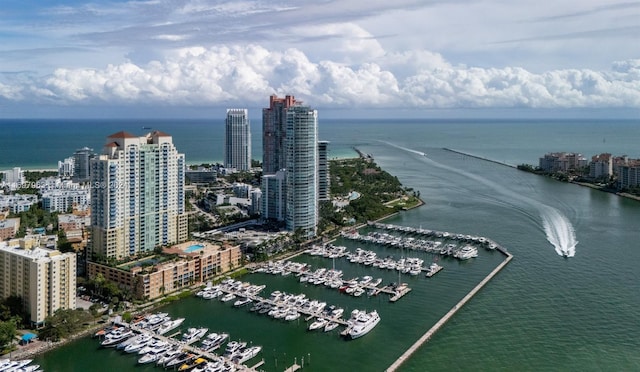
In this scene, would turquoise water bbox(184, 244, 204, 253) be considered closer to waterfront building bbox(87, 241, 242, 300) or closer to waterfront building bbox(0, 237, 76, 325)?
waterfront building bbox(87, 241, 242, 300)

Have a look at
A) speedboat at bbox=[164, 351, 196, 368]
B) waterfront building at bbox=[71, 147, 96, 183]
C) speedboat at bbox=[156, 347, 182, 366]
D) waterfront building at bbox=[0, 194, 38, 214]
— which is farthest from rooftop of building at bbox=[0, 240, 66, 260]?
waterfront building at bbox=[71, 147, 96, 183]

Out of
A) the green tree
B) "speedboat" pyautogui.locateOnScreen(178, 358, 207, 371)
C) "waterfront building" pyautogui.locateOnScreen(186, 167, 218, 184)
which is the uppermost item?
"waterfront building" pyautogui.locateOnScreen(186, 167, 218, 184)

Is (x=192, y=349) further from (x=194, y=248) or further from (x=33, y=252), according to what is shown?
(x=194, y=248)

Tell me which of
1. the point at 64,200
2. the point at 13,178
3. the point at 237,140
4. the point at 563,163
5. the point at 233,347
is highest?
the point at 237,140

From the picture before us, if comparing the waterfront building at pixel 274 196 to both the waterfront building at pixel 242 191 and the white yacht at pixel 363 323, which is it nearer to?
the waterfront building at pixel 242 191

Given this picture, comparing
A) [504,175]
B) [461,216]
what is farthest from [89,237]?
[504,175]

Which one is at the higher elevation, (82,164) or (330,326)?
(82,164)

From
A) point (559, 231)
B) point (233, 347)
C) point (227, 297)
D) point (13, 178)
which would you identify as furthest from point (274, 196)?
point (13, 178)
